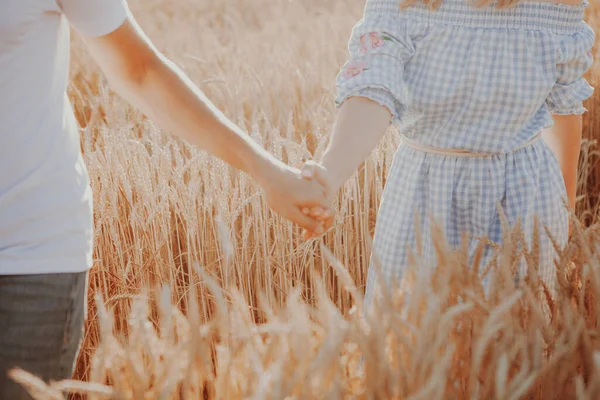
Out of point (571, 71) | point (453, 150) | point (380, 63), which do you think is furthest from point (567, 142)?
point (380, 63)

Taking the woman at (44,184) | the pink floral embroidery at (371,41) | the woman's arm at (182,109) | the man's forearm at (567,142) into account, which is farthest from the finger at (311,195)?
the man's forearm at (567,142)

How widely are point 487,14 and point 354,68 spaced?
0.25m

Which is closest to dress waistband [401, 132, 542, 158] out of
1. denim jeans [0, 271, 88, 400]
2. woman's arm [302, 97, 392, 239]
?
woman's arm [302, 97, 392, 239]

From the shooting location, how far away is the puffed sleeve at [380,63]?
1158 millimetres

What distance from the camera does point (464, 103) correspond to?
1207 mm

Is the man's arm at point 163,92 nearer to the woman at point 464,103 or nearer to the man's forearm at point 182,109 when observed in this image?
the man's forearm at point 182,109

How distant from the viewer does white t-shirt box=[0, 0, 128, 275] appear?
36.2 inches

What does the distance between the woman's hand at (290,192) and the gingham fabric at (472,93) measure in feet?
0.51

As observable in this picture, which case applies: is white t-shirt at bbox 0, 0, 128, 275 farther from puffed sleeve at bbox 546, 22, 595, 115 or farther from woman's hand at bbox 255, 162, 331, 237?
puffed sleeve at bbox 546, 22, 595, 115

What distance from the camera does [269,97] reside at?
305cm

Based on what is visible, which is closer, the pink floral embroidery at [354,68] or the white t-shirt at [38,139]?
the white t-shirt at [38,139]

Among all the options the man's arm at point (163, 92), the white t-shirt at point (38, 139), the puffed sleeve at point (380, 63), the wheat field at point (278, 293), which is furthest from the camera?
the puffed sleeve at point (380, 63)

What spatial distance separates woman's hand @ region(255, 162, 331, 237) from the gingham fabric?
6.1 inches

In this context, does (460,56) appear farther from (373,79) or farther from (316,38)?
(316,38)
